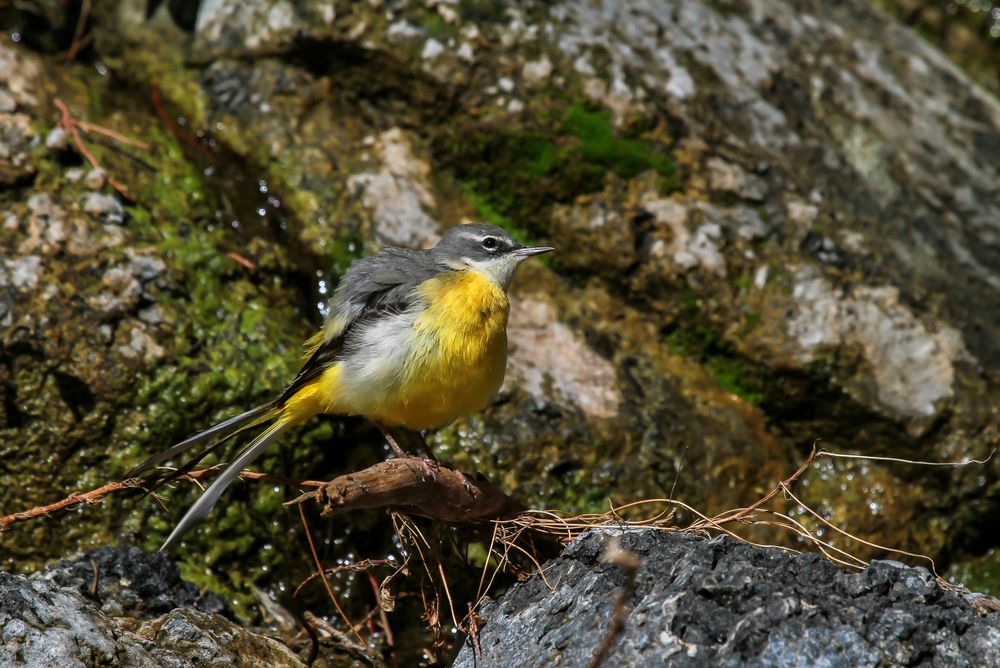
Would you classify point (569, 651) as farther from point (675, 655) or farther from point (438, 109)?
Result: point (438, 109)

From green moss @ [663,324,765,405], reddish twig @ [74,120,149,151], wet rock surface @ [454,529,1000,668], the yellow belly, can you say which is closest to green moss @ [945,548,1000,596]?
green moss @ [663,324,765,405]

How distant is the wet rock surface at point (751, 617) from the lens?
3.47 metres

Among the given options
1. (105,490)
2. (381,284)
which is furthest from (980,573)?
(105,490)

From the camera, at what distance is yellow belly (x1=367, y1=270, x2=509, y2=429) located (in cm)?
502

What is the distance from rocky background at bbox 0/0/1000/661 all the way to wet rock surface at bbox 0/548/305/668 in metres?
0.57

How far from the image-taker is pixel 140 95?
7.77 m

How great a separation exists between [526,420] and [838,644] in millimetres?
3297

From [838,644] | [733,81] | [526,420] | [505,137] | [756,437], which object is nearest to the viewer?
[838,644]

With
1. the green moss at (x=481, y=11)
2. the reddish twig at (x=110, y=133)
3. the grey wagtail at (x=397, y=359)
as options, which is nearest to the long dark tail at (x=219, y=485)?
the grey wagtail at (x=397, y=359)

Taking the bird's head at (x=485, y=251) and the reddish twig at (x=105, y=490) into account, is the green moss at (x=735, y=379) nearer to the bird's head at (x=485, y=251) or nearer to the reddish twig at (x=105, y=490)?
the bird's head at (x=485, y=251)

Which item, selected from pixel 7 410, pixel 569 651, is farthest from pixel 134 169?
pixel 569 651

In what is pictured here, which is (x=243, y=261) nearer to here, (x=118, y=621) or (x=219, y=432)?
(x=219, y=432)

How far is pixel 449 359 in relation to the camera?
16.5ft

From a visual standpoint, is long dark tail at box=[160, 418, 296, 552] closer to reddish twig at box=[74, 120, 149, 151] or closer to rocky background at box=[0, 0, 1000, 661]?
rocky background at box=[0, 0, 1000, 661]
